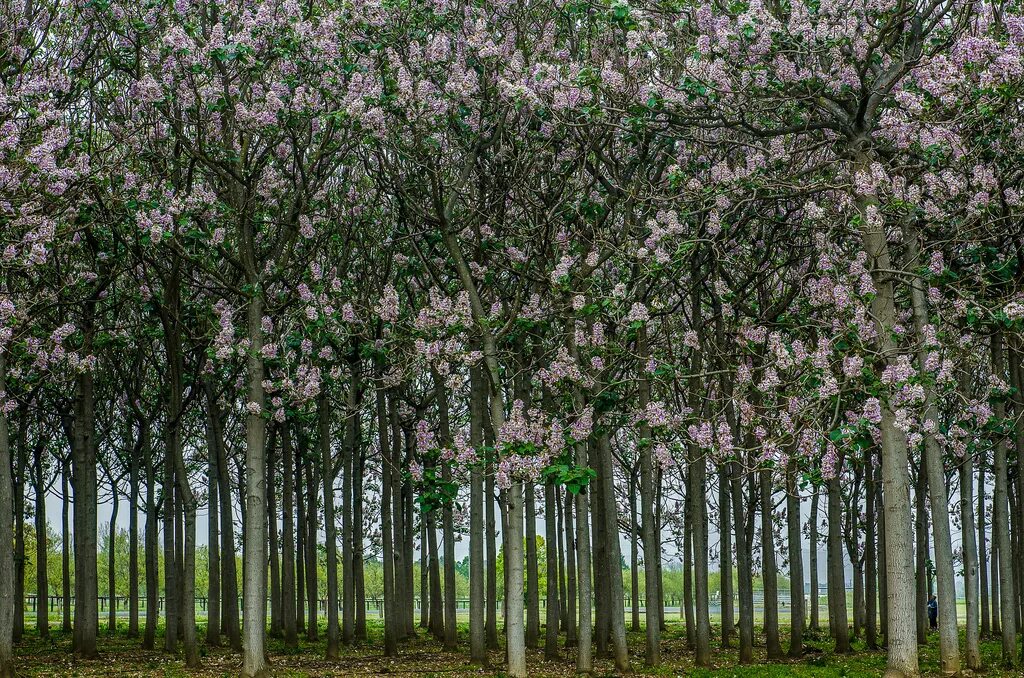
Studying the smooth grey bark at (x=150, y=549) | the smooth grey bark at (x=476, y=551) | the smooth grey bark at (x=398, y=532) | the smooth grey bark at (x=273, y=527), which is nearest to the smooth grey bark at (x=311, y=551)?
the smooth grey bark at (x=273, y=527)

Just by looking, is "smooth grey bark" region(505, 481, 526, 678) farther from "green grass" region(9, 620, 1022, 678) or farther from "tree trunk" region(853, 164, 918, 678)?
"tree trunk" region(853, 164, 918, 678)

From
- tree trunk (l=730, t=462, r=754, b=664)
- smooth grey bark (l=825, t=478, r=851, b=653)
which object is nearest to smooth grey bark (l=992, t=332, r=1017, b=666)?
smooth grey bark (l=825, t=478, r=851, b=653)

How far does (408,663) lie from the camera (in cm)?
2220

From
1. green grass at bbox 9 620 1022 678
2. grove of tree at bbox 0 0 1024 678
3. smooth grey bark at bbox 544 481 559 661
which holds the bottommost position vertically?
green grass at bbox 9 620 1022 678

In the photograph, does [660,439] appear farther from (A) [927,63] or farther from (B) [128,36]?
(B) [128,36]

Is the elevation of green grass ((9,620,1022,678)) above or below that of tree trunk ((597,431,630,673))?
below

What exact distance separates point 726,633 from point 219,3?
1925cm

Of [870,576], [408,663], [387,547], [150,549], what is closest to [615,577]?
[408,663]

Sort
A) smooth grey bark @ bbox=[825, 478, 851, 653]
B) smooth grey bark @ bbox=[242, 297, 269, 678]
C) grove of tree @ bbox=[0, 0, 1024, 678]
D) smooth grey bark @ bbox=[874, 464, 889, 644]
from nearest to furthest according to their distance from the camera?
grove of tree @ bbox=[0, 0, 1024, 678]
smooth grey bark @ bbox=[242, 297, 269, 678]
smooth grey bark @ bbox=[825, 478, 851, 653]
smooth grey bark @ bbox=[874, 464, 889, 644]

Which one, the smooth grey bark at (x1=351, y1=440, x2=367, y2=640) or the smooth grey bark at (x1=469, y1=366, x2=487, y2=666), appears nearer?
the smooth grey bark at (x1=469, y1=366, x2=487, y2=666)

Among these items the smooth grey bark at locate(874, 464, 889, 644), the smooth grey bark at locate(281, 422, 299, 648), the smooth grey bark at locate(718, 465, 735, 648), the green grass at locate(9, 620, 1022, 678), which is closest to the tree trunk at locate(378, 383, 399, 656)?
the green grass at locate(9, 620, 1022, 678)

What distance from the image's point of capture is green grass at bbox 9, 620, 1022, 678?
63.9 feet

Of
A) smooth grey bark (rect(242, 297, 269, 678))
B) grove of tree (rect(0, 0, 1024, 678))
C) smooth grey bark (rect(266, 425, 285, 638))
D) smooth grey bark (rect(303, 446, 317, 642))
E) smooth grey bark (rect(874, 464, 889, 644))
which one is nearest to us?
grove of tree (rect(0, 0, 1024, 678))

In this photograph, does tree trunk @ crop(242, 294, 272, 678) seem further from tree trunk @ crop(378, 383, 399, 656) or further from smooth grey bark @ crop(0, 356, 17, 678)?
tree trunk @ crop(378, 383, 399, 656)
